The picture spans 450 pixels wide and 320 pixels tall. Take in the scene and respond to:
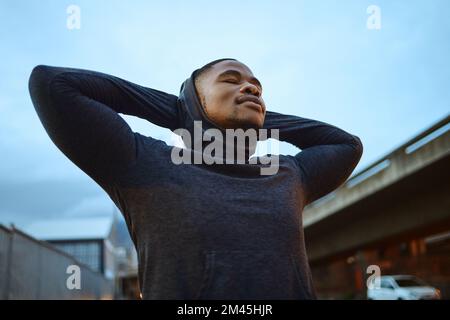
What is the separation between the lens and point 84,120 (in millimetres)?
1888

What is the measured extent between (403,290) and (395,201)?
10.2 ft

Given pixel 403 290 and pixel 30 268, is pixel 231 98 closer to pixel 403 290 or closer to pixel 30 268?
pixel 30 268

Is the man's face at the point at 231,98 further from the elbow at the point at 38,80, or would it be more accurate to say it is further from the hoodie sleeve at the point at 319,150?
the elbow at the point at 38,80

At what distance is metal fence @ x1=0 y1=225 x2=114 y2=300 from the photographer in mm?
8906

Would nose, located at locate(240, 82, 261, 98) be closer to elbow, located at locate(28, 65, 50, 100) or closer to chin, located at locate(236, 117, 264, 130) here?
chin, located at locate(236, 117, 264, 130)

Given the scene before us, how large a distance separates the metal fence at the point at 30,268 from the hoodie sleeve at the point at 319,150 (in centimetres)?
733

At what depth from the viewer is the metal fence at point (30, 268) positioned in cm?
891

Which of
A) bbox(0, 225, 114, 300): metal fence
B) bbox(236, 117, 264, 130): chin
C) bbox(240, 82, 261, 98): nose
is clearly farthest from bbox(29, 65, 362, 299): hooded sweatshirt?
bbox(0, 225, 114, 300): metal fence

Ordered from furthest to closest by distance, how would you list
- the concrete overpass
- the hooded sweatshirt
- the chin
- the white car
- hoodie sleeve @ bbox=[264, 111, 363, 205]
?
the white car, the concrete overpass, hoodie sleeve @ bbox=[264, 111, 363, 205], the chin, the hooded sweatshirt

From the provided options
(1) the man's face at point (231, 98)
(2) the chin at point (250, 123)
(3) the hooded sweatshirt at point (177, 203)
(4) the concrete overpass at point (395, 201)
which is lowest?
(3) the hooded sweatshirt at point (177, 203)

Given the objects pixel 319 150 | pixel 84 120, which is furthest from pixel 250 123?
pixel 84 120

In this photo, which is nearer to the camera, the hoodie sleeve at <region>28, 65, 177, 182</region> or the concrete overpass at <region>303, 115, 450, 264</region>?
the hoodie sleeve at <region>28, 65, 177, 182</region>

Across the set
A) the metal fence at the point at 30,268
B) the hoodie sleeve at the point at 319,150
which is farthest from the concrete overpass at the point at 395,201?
the hoodie sleeve at the point at 319,150
